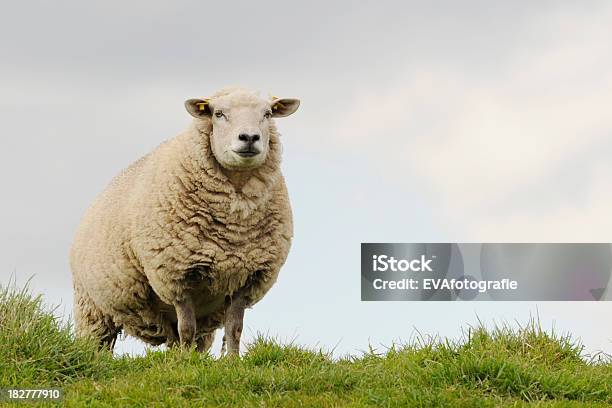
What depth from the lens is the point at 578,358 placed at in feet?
27.5

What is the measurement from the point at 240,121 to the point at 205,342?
3.19 metres

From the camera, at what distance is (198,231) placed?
9.55m

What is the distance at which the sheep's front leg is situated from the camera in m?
9.71

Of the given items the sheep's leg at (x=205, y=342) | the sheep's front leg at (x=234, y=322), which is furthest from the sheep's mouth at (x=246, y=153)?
the sheep's leg at (x=205, y=342)

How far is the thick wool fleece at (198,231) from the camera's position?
9570 mm

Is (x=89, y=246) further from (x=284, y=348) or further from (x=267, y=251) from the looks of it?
(x=284, y=348)

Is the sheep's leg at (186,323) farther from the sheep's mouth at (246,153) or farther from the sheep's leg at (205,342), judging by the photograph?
the sheep's mouth at (246,153)

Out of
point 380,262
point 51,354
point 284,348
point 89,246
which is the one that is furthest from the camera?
point 380,262

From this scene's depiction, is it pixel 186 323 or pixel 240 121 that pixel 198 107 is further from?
pixel 186 323

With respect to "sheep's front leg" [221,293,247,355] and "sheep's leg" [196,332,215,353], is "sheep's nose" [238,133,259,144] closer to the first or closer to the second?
"sheep's front leg" [221,293,247,355]

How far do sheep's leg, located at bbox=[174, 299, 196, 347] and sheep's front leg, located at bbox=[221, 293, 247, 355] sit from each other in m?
0.35

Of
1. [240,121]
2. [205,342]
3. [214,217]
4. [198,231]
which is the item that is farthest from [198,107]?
[205,342]

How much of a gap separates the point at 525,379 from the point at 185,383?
2.52 meters

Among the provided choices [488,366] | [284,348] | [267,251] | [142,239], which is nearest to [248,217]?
[267,251]
